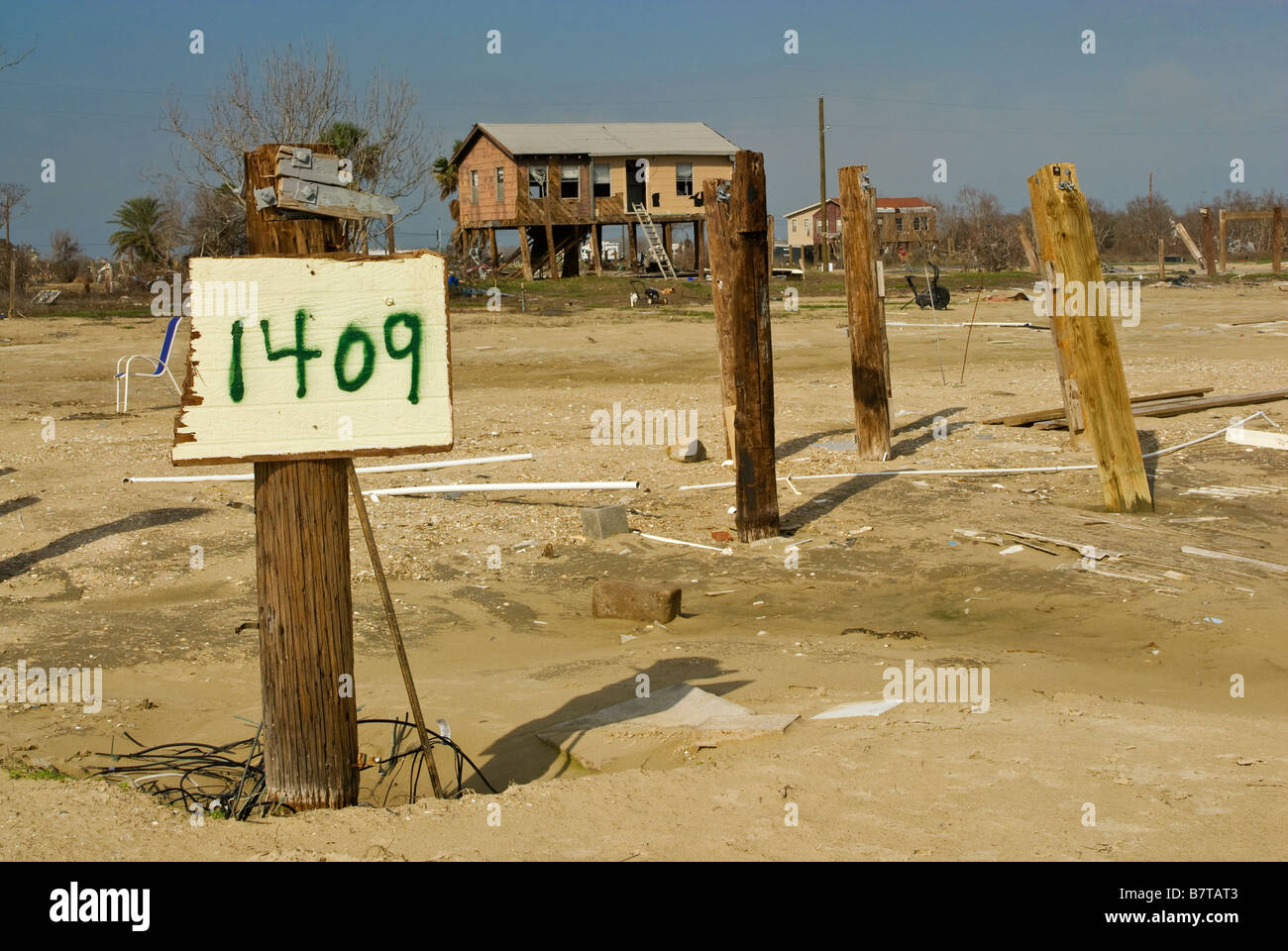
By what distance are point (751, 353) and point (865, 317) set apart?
2.62 m

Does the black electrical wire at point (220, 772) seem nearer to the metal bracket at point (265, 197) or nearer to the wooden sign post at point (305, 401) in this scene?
the wooden sign post at point (305, 401)

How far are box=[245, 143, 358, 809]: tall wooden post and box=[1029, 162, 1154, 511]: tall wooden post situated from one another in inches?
265

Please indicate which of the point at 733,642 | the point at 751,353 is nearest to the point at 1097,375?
the point at 751,353

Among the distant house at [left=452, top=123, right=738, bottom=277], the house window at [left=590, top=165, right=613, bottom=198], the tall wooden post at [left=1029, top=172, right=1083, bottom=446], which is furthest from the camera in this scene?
the house window at [left=590, top=165, right=613, bottom=198]

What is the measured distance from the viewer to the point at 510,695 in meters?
5.77

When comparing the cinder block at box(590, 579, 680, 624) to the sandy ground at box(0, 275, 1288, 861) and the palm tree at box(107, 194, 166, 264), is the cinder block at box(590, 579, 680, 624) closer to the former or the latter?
the sandy ground at box(0, 275, 1288, 861)

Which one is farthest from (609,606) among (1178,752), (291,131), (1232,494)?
(291,131)

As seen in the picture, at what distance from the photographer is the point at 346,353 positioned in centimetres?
359

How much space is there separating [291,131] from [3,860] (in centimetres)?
2513

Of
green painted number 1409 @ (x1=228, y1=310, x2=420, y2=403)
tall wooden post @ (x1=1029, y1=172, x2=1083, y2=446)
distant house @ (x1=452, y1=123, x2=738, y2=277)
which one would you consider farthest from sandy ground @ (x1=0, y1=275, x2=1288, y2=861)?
distant house @ (x1=452, y1=123, x2=738, y2=277)

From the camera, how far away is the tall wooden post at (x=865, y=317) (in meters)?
10.7

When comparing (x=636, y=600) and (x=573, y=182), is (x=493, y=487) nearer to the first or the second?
(x=636, y=600)

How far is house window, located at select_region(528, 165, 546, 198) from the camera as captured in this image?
147 ft
